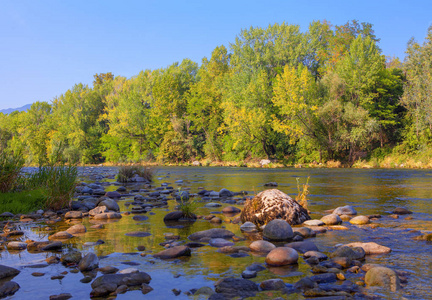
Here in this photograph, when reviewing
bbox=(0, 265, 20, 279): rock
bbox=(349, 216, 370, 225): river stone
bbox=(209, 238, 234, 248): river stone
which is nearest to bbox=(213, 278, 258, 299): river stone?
bbox=(209, 238, 234, 248): river stone

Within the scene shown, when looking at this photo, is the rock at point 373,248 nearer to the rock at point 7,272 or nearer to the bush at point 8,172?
the rock at point 7,272

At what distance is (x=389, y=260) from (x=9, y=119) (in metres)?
98.9

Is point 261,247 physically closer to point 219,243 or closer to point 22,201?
point 219,243

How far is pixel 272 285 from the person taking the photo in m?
3.68

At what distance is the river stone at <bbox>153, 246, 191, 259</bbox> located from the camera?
4.96 m

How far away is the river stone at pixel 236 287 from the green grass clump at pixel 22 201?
7.17 m

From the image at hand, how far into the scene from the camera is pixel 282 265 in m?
4.53

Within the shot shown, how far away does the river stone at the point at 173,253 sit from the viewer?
496cm

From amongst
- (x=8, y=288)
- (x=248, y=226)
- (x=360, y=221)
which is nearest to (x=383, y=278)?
(x=248, y=226)

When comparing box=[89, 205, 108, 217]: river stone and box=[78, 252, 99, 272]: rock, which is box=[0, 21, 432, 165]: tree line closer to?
box=[89, 205, 108, 217]: river stone

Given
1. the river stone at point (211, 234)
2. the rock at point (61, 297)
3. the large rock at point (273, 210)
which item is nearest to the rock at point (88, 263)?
the rock at point (61, 297)

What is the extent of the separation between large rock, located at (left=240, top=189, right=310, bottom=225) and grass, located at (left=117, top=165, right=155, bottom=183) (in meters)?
13.7

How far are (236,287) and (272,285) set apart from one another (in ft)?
1.34

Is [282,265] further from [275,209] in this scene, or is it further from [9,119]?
[9,119]
